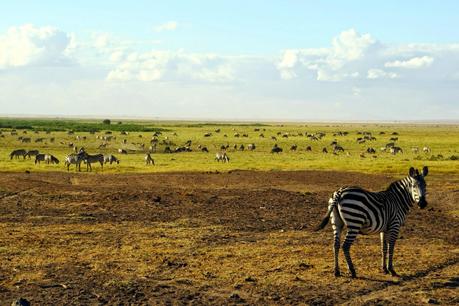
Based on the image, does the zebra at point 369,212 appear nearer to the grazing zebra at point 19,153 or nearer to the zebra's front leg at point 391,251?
the zebra's front leg at point 391,251

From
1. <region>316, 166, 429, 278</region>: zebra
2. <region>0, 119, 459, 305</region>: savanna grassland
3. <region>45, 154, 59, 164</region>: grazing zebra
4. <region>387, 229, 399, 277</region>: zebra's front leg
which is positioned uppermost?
<region>316, 166, 429, 278</region>: zebra

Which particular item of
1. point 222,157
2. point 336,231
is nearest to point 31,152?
point 222,157

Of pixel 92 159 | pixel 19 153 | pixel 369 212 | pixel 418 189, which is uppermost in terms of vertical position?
pixel 418 189

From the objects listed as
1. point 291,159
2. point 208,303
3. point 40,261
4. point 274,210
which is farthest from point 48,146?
point 208,303

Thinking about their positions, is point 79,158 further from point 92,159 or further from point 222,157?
point 222,157

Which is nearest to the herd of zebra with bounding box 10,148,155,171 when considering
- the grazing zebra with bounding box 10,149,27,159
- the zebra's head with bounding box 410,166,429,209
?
the grazing zebra with bounding box 10,149,27,159

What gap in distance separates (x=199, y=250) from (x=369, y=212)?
202 inches

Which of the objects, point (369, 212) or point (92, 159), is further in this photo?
point (92, 159)

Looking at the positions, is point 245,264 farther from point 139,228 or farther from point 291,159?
point 291,159

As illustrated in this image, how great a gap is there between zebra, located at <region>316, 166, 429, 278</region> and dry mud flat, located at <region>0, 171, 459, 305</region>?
78 cm

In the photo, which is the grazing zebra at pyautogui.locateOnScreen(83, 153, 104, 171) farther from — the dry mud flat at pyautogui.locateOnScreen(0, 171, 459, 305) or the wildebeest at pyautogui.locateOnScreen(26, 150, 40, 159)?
the dry mud flat at pyautogui.locateOnScreen(0, 171, 459, 305)

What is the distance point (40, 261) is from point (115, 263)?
1928 millimetres

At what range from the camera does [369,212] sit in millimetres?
13547

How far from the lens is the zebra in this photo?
44.1ft
